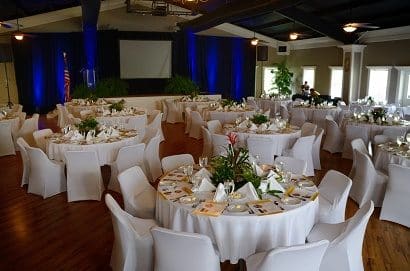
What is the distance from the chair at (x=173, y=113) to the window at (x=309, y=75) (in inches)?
261

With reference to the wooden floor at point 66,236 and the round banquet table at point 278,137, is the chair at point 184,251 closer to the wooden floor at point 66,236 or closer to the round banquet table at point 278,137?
the wooden floor at point 66,236

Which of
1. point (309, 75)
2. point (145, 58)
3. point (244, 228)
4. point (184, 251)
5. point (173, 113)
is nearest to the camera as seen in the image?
point (184, 251)

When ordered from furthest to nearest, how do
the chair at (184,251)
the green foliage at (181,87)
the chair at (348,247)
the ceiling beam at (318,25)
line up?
the green foliage at (181,87)
the ceiling beam at (318,25)
the chair at (348,247)
the chair at (184,251)

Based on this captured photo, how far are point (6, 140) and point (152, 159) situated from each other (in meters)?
3.82

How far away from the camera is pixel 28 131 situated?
7.39 m

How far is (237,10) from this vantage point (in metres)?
9.62

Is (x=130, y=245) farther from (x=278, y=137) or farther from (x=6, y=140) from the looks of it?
(x=6, y=140)

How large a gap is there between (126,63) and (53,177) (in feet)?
34.1

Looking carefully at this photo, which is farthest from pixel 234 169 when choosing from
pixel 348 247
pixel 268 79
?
pixel 268 79

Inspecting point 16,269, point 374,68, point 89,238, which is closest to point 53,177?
point 89,238

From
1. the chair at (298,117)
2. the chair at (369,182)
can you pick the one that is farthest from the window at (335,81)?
the chair at (369,182)

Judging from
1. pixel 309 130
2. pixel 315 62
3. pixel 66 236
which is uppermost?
pixel 315 62

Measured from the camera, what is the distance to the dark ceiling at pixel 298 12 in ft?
30.5

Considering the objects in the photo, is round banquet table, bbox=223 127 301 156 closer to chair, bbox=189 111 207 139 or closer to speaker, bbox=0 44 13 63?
chair, bbox=189 111 207 139
